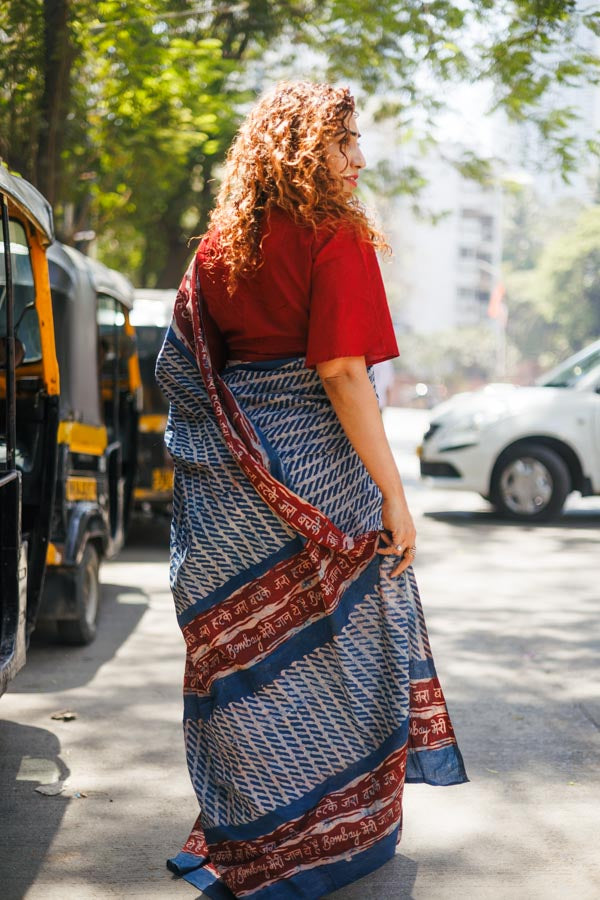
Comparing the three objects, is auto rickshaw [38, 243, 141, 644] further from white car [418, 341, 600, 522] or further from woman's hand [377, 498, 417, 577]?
white car [418, 341, 600, 522]

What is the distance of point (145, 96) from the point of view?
10.2 m

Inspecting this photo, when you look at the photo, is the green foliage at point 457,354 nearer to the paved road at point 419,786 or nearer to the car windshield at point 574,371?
the car windshield at point 574,371

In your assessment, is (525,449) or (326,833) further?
(525,449)

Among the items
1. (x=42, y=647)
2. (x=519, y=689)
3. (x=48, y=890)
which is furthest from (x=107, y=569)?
(x=48, y=890)

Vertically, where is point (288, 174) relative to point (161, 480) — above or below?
above

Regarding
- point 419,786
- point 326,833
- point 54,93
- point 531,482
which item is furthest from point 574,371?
point 326,833

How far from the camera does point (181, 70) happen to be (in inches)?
408

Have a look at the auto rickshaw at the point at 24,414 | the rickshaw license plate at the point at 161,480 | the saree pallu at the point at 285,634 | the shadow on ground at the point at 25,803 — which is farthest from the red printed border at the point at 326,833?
the rickshaw license plate at the point at 161,480

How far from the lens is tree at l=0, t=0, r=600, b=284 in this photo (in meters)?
8.75

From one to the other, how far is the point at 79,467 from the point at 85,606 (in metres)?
0.73

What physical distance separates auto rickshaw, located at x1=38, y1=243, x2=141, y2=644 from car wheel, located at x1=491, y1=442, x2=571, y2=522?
470cm

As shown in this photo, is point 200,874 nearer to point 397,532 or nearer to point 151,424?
point 397,532

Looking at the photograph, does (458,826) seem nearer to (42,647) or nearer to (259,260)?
(259,260)

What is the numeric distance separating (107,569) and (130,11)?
4.32 meters
